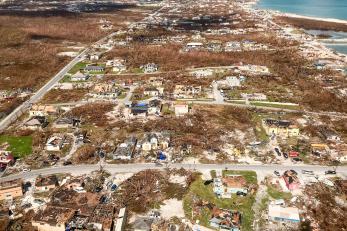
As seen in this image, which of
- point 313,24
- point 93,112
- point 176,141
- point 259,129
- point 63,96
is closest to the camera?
point 176,141

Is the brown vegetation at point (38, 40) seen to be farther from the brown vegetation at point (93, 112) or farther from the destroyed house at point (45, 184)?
the destroyed house at point (45, 184)

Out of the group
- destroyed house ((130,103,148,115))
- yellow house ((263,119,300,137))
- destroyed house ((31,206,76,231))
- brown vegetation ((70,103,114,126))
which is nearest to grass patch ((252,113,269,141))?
yellow house ((263,119,300,137))

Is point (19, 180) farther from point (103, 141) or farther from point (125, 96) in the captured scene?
point (125, 96)

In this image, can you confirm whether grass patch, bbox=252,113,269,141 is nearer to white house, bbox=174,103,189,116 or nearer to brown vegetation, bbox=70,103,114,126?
white house, bbox=174,103,189,116

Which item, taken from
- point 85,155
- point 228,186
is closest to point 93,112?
point 85,155

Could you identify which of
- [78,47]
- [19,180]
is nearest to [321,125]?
[19,180]

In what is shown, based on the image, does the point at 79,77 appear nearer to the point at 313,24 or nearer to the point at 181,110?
the point at 181,110
